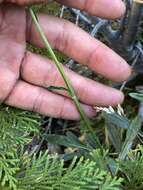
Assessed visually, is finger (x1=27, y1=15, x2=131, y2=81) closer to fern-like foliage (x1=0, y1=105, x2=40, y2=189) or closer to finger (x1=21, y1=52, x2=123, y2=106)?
finger (x1=21, y1=52, x2=123, y2=106)

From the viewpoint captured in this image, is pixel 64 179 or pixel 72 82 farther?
pixel 72 82

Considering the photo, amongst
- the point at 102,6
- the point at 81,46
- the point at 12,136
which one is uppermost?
the point at 102,6

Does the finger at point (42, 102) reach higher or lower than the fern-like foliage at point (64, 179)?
lower

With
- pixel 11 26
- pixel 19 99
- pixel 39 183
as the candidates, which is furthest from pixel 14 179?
pixel 11 26

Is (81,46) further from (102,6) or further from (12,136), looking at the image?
(12,136)

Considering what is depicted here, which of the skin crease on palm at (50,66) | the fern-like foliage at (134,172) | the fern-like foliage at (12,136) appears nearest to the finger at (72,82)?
the skin crease on palm at (50,66)

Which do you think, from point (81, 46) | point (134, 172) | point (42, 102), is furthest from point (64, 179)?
point (81, 46)

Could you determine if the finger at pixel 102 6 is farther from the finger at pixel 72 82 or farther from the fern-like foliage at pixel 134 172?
the fern-like foliage at pixel 134 172
